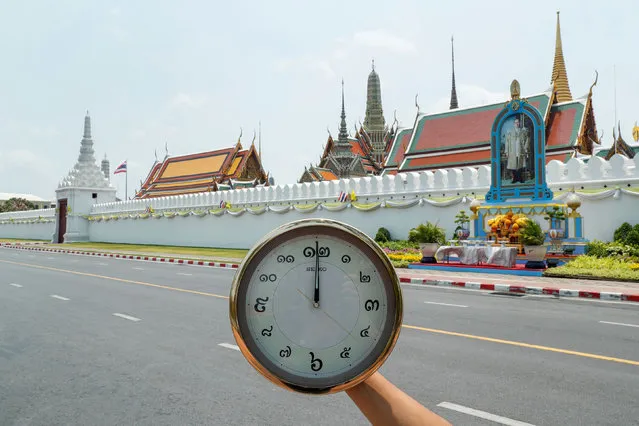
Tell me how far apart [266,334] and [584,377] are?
12.7ft

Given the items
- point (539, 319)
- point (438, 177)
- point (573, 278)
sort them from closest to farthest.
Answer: point (539, 319), point (573, 278), point (438, 177)

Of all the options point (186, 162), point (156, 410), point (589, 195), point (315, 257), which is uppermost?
point (186, 162)

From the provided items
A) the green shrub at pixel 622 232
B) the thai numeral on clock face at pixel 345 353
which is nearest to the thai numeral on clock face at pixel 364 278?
the thai numeral on clock face at pixel 345 353

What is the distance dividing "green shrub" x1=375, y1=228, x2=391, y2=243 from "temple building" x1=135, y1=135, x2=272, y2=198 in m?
22.2

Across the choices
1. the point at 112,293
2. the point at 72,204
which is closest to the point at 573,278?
the point at 112,293

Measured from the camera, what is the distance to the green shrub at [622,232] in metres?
16.7

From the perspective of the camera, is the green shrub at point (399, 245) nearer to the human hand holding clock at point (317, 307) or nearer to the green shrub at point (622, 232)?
the green shrub at point (622, 232)

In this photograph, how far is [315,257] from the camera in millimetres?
2000

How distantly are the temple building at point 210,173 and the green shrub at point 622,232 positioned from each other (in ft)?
99.5


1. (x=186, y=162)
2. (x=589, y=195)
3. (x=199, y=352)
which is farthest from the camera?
(x=186, y=162)

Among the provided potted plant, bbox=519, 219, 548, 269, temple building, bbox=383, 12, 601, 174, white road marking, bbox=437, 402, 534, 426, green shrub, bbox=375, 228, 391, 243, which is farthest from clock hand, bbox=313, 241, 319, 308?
temple building, bbox=383, 12, 601, 174

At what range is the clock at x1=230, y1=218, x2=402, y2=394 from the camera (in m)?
1.89

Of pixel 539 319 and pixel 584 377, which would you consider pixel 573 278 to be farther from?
pixel 584 377

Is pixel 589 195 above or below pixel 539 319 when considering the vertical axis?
above
